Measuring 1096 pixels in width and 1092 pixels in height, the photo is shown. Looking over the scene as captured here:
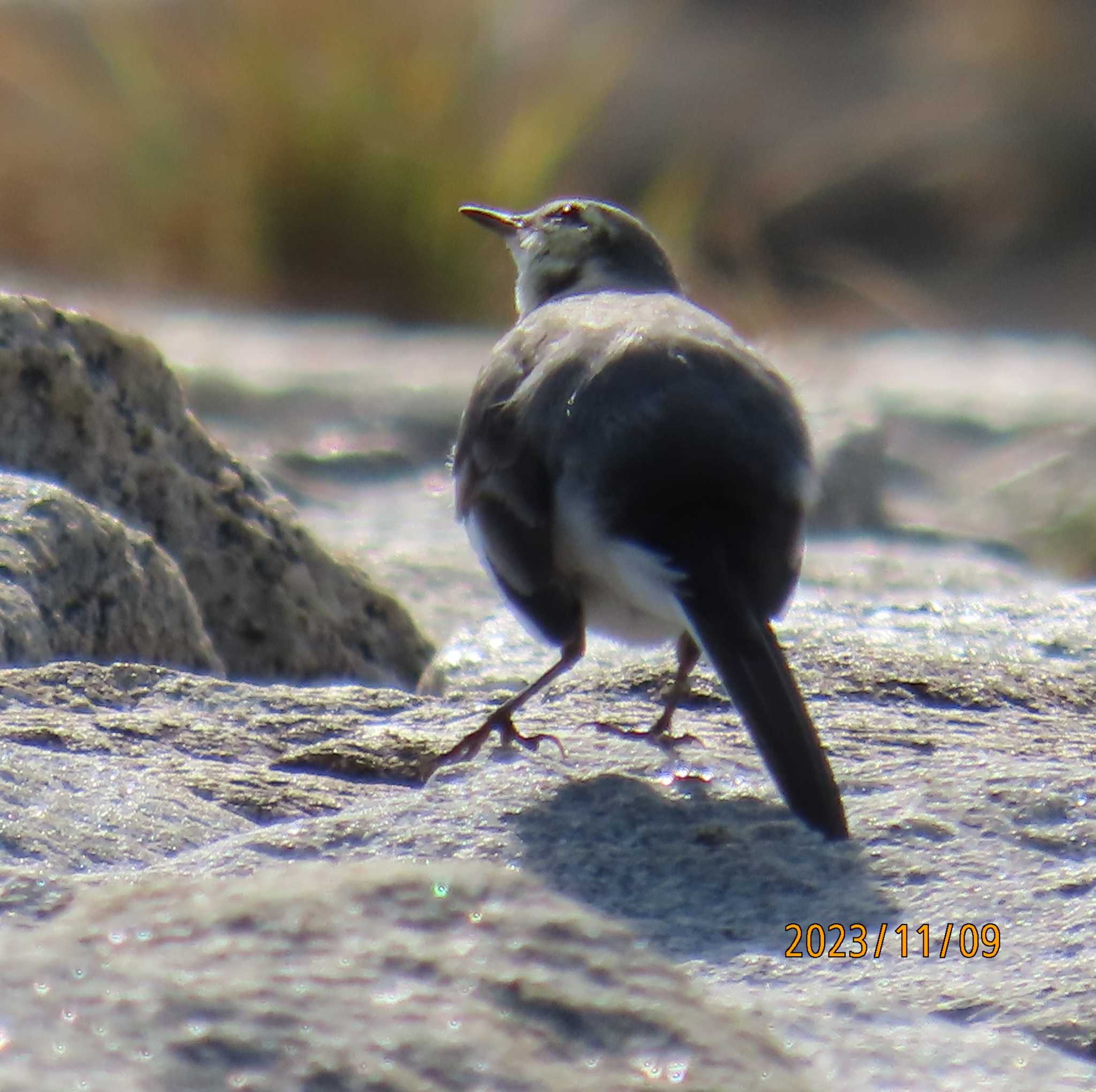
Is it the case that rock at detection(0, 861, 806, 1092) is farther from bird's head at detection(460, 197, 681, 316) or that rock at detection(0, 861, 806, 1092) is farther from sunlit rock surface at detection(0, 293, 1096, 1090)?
bird's head at detection(460, 197, 681, 316)

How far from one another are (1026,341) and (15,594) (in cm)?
1347

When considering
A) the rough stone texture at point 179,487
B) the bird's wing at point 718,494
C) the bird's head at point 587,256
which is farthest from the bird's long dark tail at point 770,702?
the bird's head at point 587,256

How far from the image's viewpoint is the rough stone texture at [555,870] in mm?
2211

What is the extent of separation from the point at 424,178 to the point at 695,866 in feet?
34.5

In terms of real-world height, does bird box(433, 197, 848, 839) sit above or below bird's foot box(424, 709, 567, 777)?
above

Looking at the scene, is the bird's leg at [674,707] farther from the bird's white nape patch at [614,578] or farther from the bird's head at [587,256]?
the bird's head at [587,256]

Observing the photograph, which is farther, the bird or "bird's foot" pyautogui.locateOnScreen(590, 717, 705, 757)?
"bird's foot" pyautogui.locateOnScreen(590, 717, 705, 757)

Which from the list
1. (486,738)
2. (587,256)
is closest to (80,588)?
(486,738)

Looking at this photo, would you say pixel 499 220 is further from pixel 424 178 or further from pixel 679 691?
pixel 424 178

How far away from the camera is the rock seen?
2121 mm

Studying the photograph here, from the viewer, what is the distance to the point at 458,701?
4.45m
